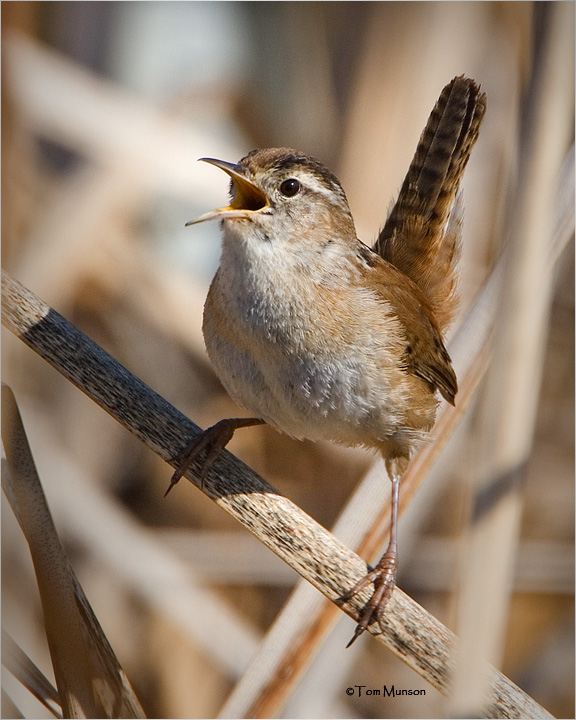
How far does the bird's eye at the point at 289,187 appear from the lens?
1733 mm

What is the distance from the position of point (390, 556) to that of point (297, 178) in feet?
3.47

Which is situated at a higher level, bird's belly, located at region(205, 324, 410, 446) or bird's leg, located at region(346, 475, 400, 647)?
bird's belly, located at region(205, 324, 410, 446)

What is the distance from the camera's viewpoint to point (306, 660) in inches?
72.9

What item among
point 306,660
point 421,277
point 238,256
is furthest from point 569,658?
point 238,256

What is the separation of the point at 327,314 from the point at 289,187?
337 millimetres

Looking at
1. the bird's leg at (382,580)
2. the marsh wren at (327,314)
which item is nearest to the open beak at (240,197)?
the marsh wren at (327,314)

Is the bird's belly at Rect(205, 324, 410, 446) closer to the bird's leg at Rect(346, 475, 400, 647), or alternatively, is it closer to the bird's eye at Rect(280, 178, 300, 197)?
the bird's leg at Rect(346, 475, 400, 647)

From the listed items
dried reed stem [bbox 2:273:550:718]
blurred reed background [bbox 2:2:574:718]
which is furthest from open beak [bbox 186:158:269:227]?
dried reed stem [bbox 2:273:550:718]

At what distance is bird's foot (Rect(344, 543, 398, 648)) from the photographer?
168 centimetres

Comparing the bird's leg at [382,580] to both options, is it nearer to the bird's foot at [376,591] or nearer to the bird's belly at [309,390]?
the bird's foot at [376,591]

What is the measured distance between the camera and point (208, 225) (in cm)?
217

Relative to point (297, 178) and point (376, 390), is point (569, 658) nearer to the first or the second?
point (376, 390)
